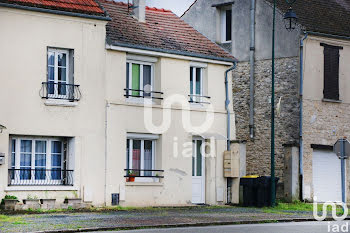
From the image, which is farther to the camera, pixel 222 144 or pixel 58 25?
pixel 222 144

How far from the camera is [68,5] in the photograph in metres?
26.6

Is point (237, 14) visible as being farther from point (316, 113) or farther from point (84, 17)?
point (84, 17)

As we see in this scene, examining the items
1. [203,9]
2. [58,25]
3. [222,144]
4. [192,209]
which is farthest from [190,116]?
[203,9]

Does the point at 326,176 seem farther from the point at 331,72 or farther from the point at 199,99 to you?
the point at 199,99

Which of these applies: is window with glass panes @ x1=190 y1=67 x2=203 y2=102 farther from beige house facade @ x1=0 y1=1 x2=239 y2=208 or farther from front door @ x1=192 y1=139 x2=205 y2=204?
front door @ x1=192 y1=139 x2=205 y2=204

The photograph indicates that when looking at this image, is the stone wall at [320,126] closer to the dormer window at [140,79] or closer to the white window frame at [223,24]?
the white window frame at [223,24]

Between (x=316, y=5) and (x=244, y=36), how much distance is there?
12.0 ft

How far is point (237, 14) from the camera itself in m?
35.0

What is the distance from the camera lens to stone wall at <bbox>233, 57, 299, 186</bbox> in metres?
33.1

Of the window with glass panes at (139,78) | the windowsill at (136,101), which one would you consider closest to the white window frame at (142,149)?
the windowsill at (136,101)

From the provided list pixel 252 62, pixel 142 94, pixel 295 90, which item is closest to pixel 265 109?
pixel 295 90

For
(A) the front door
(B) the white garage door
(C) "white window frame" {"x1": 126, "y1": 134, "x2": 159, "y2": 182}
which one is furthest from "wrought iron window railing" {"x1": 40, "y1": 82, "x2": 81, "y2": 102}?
(B) the white garage door

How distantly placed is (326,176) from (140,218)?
13.7 metres

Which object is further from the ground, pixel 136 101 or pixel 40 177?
pixel 136 101
